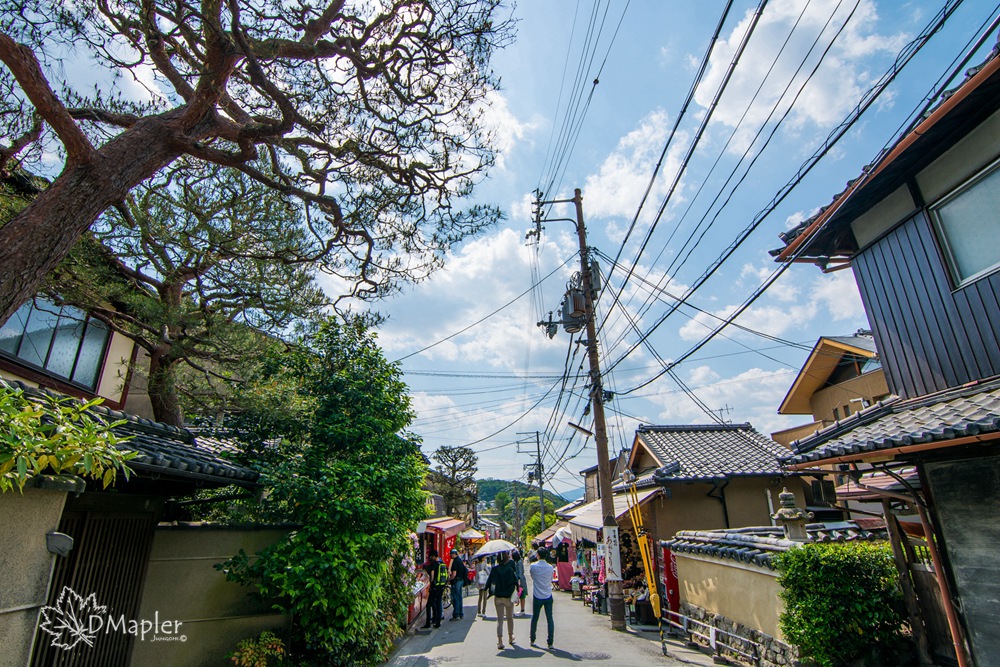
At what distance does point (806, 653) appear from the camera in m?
6.31

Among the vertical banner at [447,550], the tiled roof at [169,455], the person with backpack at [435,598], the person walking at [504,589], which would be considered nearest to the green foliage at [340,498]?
the tiled roof at [169,455]

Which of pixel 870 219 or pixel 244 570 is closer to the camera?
pixel 244 570

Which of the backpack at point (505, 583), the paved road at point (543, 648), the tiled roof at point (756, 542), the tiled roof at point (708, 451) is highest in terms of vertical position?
the tiled roof at point (708, 451)

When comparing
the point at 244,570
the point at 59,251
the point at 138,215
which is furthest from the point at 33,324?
the point at 244,570

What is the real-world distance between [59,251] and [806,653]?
9.87m

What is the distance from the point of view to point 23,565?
4.08 m

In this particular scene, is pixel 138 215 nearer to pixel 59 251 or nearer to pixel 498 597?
pixel 59 251

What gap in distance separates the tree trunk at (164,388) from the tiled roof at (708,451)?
12.0 m

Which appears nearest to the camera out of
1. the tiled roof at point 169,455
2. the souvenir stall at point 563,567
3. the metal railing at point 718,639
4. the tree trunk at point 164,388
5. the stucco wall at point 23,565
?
the stucco wall at point 23,565

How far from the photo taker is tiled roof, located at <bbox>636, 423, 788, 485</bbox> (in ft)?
47.6

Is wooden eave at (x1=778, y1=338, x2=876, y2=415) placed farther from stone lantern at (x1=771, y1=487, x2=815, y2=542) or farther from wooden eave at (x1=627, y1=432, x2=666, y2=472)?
stone lantern at (x1=771, y1=487, x2=815, y2=542)

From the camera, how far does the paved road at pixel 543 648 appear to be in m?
8.27

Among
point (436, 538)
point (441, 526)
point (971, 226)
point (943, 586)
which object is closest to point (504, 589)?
point (943, 586)

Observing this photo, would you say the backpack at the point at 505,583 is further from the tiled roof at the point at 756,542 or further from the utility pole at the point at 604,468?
the tiled roof at the point at 756,542
